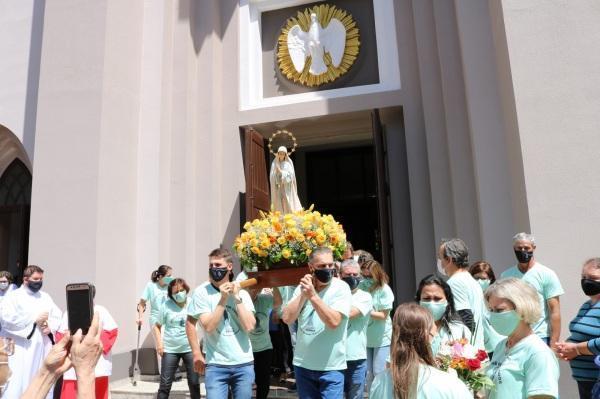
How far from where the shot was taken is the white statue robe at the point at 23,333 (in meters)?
5.36

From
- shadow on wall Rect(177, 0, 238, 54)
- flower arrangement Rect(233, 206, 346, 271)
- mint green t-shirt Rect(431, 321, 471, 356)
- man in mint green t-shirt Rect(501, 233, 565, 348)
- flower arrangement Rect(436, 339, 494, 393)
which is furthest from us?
shadow on wall Rect(177, 0, 238, 54)

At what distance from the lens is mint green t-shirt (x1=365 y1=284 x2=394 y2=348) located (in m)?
4.82

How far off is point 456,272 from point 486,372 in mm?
1259

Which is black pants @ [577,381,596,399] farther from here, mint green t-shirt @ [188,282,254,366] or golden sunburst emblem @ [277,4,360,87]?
golden sunburst emblem @ [277,4,360,87]

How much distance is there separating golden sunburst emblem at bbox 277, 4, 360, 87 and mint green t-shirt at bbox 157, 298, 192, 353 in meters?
5.49

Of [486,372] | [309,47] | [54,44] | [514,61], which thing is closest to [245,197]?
[309,47]

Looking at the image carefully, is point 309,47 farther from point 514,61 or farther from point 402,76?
Result: point 514,61

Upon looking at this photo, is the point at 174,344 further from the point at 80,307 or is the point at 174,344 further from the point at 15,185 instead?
the point at 15,185

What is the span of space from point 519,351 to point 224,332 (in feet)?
7.53

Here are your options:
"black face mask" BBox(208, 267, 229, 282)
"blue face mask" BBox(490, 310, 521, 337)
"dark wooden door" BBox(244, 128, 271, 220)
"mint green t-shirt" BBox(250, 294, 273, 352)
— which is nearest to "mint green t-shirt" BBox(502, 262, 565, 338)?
"blue face mask" BBox(490, 310, 521, 337)

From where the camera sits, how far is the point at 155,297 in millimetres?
7188

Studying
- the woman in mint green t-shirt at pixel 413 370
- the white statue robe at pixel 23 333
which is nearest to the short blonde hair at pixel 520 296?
the woman in mint green t-shirt at pixel 413 370

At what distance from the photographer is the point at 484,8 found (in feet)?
26.0

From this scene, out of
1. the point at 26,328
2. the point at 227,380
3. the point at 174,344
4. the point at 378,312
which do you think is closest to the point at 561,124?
the point at 378,312
